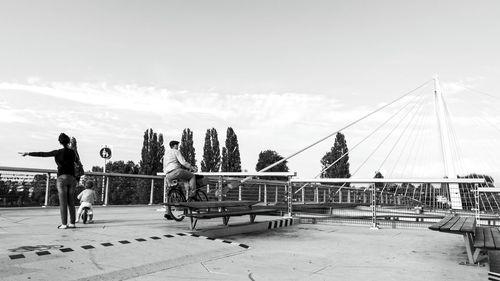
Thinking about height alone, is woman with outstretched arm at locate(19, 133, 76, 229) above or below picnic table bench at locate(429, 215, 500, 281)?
above

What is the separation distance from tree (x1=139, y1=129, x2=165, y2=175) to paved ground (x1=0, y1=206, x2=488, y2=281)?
54178 mm

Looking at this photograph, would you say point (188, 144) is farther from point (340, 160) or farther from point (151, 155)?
point (340, 160)

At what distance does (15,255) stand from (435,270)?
454 cm

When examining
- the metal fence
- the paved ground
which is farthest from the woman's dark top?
the metal fence

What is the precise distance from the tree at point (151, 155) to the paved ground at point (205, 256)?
5418cm

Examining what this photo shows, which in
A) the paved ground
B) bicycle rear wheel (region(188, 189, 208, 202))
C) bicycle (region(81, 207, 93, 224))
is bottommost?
the paved ground

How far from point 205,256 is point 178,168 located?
363 centimetres

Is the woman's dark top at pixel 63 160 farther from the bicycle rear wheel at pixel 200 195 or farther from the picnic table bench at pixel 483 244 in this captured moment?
the picnic table bench at pixel 483 244

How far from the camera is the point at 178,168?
8516 millimetres

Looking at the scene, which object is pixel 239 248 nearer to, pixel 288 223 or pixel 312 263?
pixel 312 263

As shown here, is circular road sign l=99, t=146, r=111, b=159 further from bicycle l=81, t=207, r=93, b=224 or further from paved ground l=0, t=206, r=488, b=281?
paved ground l=0, t=206, r=488, b=281

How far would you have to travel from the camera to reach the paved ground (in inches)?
163

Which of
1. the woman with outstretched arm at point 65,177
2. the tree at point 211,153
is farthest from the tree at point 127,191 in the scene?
the tree at point 211,153

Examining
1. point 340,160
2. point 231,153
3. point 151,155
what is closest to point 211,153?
point 231,153
